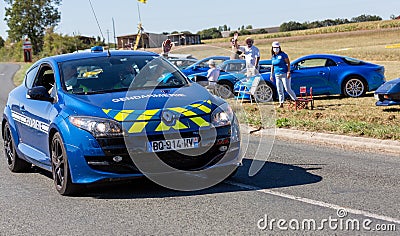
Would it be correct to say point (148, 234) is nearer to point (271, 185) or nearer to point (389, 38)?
point (271, 185)

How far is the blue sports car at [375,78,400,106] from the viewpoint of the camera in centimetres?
1484

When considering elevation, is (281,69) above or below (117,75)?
below

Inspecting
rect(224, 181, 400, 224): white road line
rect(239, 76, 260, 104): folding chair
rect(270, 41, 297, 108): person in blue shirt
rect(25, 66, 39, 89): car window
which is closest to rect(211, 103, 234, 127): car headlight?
rect(224, 181, 400, 224): white road line

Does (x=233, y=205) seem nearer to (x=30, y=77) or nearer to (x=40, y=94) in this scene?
(x=40, y=94)

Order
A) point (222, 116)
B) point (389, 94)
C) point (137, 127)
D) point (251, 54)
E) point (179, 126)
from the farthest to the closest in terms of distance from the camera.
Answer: point (251, 54), point (389, 94), point (222, 116), point (179, 126), point (137, 127)

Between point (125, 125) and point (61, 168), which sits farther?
point (61, 168)

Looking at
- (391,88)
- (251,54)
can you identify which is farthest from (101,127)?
(251,54)

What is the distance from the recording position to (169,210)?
6582 mm

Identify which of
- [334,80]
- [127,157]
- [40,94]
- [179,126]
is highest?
[40,94]

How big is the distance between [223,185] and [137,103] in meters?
1.40

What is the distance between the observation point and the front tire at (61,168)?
7.27 metres

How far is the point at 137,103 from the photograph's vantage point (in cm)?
728

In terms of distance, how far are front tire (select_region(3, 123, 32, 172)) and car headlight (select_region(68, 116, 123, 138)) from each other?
8.94 ft

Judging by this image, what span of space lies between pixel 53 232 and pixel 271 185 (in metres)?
2.71
